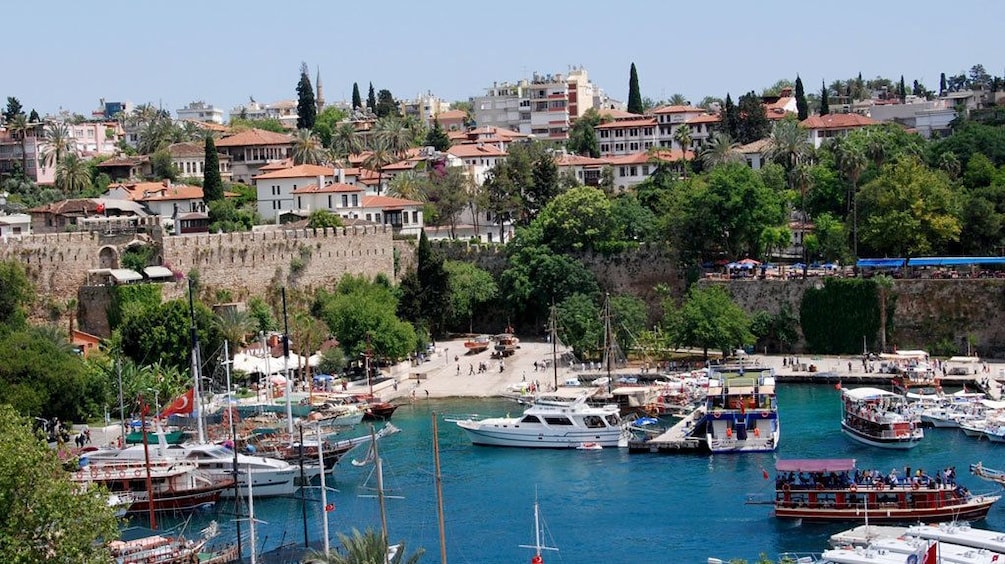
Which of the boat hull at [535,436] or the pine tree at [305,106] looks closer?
the boat hull at [535,436]

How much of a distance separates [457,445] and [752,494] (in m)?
11.8

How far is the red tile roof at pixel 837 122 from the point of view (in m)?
86.1

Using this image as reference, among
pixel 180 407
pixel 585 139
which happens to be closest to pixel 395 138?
pixel 585 139

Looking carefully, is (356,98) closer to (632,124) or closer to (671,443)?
(632,124)

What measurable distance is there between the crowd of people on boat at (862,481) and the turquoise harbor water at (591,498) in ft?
3.39

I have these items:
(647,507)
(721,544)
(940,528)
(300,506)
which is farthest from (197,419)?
(940,528)

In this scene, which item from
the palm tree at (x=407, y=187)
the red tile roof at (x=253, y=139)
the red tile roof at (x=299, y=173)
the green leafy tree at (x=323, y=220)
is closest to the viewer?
the green leafy tree at (x=323, y=220)

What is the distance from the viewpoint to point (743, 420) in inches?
2028

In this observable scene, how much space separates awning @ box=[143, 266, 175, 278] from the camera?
64312 mm

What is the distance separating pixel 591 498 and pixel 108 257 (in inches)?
1059

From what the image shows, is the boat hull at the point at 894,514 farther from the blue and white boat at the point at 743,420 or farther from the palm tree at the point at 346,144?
the palm tree at the point at 346,144

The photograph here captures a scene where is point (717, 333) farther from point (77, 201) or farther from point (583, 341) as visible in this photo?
point (77, 201)

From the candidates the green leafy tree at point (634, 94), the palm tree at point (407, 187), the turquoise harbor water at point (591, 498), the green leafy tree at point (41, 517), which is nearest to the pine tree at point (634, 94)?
the green leafy tree at point (634, 94)

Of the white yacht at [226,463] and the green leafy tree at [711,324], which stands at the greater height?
the green leafy tree at [711,324]
